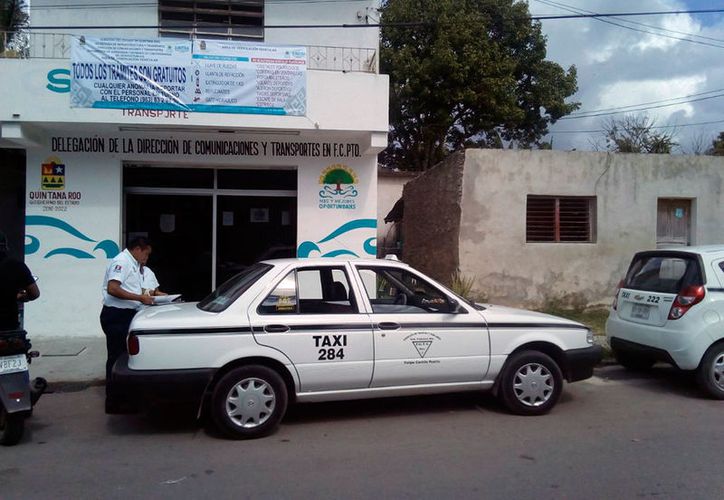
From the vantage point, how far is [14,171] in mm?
11938

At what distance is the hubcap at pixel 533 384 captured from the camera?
576 centimetres

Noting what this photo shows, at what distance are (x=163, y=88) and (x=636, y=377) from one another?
7.66m

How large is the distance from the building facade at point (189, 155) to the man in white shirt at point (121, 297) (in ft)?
11.3

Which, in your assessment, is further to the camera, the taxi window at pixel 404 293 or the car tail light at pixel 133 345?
the taxi window at pixel 404 293

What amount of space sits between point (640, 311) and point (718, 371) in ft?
3.30

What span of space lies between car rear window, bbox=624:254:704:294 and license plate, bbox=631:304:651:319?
208mm

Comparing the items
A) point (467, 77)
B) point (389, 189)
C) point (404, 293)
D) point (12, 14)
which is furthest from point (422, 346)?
point (467, 77)

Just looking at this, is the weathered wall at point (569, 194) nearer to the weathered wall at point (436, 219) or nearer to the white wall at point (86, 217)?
the weathered wall at point (436, 219)

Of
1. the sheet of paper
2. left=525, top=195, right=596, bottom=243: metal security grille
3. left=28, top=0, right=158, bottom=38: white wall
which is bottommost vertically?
the sheet of paper

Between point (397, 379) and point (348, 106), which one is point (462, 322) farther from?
point (348, 106)

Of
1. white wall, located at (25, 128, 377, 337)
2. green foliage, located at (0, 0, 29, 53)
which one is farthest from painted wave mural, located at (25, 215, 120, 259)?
green foliage, located at (0, 0, 29, 53)

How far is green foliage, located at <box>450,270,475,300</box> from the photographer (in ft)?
36.9

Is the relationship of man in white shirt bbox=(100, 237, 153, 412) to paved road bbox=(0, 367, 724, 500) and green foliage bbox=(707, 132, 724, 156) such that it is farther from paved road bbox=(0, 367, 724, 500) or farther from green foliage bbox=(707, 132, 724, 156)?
green foliage bbox=(707, 132, 724, 156)

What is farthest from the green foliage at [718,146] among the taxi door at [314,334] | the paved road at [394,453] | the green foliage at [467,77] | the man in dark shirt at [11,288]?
A: the man in dark shirt at [11,288]
